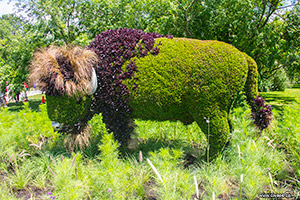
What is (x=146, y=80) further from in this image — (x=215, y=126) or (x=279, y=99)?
(x=279, y=99)

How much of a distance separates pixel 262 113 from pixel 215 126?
0.73 m

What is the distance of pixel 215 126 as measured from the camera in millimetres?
2859

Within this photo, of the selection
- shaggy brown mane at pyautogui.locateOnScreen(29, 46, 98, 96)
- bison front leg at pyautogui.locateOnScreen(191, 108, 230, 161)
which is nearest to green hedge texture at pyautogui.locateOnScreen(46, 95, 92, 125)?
shaggy brown mane at pyautogui.locateOnScreen(29, 46, 98, 96)

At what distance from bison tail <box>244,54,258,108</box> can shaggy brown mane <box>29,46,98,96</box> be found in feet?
7.03

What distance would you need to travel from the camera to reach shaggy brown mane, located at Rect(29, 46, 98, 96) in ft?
9.02

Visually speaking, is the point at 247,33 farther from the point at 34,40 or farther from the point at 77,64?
the point at 34,40

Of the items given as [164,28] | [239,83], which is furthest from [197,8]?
[239,83]

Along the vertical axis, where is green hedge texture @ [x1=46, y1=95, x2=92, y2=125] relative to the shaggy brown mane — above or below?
below

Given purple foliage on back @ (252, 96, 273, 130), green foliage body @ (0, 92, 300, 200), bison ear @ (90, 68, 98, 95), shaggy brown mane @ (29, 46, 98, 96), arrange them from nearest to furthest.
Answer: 1. green foliage body @ (0, 92, 300, 200)
2. shaggy brown mane @ (29, 46, 98, 96)
3. bison ear @ (90, 68, 98, 95)
4. purple foliage on back @ (252, 96, 273, 130)

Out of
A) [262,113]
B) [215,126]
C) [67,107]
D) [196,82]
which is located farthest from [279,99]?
[67,107]

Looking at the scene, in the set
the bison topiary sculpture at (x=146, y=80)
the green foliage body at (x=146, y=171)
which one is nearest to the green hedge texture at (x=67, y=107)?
the bison topiary sculpture at (x=146, y=80)

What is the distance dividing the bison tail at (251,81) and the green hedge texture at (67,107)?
2250 millimetres

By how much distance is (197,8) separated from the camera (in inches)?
228

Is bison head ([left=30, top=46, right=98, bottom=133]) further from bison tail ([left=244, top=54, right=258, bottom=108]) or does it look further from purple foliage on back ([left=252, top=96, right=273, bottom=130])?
purple foliage on back ([left=252, top=96, right=273, bottom=130])
